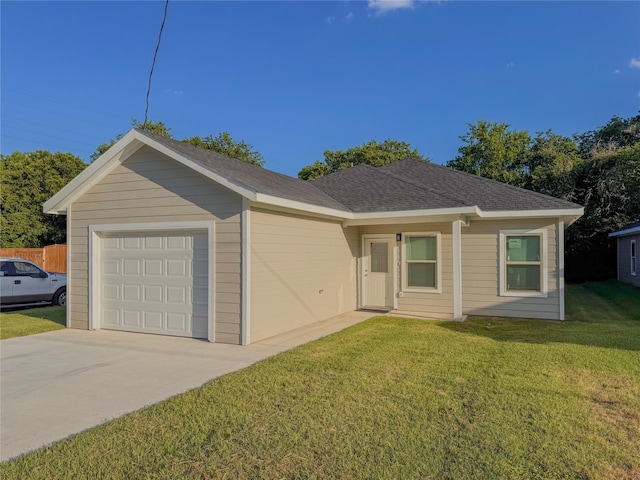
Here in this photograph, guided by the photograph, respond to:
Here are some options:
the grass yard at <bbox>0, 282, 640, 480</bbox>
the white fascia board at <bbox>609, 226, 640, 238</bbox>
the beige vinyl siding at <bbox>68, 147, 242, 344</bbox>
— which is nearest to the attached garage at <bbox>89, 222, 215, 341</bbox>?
the beige vinyl siding at <bbox>68, 147, 242, 344</bbox>

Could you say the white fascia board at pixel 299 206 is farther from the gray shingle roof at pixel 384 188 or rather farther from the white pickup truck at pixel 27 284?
the white pickup truck at pixel 27 284

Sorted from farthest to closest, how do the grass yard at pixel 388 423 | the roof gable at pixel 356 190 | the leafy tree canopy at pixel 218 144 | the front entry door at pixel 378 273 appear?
the leafy tree canopy at pixel 218 144 → the front entry door at pixel 378 273 → the roof gable at pixel 356 190 → the grass yard at pixel 388 423

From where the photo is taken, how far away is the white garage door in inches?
308

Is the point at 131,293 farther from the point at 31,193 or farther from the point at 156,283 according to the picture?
the point at 31,193

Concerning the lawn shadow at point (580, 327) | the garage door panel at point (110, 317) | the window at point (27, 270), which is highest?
the window at point (27, 270)

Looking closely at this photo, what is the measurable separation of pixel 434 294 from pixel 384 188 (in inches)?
128

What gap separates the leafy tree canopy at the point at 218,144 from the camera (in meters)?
28.0

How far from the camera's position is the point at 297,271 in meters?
8.88

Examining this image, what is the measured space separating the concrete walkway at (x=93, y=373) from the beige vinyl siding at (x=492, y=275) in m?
4.00

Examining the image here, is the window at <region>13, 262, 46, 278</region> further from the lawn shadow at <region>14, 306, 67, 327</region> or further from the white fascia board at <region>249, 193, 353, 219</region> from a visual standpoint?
the white fascia board at <region>249, 193, 353, 219</region>

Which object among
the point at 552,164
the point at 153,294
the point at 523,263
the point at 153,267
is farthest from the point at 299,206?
the point at 552,164

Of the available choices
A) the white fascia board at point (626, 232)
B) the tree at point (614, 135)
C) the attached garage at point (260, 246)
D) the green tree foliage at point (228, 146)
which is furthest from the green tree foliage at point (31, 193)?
the tree at point (614, 135)

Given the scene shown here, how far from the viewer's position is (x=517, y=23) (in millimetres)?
12453

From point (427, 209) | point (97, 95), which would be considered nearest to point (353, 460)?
point (427, 209)
